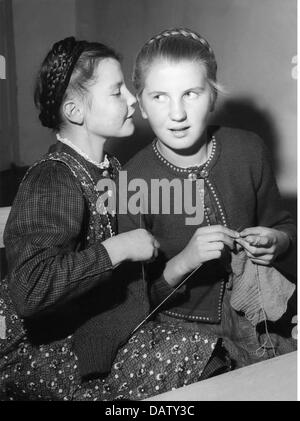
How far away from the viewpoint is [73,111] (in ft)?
2.07

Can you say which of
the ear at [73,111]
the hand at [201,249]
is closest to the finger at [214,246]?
the hand at [201,249]

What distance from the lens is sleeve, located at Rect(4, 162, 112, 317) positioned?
562 mm

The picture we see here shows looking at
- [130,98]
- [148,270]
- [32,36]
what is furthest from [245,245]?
[32,36]

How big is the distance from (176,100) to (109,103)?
78 mm

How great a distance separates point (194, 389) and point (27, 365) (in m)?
0.20

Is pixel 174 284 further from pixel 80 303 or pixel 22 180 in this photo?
pixel 22 180

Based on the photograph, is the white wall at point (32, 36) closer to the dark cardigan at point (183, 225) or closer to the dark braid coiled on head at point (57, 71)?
the dark braid coiled on head at point (57, 71)

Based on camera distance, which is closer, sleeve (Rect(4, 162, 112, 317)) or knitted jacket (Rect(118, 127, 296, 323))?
sleeve (Rect(4, 162, 112, 317))

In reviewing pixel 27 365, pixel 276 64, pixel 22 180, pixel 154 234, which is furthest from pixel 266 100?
pixel 27 365

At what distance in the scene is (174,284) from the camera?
0.66 metres

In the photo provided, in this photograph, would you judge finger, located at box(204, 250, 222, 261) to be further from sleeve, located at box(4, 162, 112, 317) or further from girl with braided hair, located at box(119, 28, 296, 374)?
sleeve, located at box(4, 162, 112, 317)

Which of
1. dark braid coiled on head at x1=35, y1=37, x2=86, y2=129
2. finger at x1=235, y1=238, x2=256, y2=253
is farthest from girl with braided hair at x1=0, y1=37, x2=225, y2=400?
finger at x1=235, y1=238, x2=256, y2=253

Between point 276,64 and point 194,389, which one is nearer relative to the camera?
point 194,389

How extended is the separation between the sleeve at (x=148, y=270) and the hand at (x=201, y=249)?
0.01 metres
